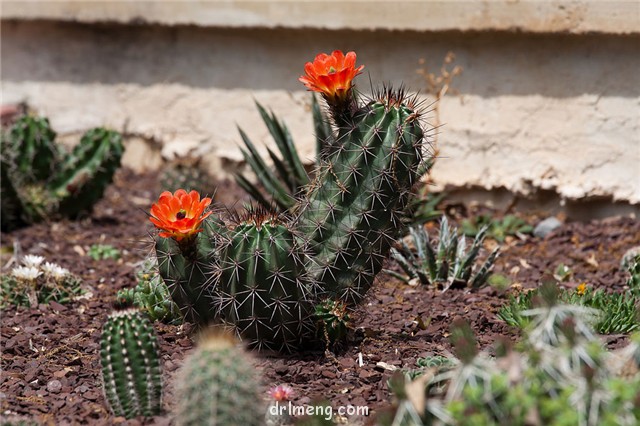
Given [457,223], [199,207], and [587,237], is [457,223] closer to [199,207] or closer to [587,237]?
[587,237]

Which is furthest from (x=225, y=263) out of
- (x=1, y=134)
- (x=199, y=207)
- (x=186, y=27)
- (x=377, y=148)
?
(x=186, y=27)

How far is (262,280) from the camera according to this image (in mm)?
4020

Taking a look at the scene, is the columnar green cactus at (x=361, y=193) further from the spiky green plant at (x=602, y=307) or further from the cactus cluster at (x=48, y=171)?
the cactus cluster at (x=48, y=171)

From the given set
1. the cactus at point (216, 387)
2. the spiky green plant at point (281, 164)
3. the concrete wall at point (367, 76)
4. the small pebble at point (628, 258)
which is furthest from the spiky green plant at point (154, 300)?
the concrete wall at point (367, 76)

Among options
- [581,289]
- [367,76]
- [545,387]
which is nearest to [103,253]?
[367,76]

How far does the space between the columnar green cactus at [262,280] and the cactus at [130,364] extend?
0.57m

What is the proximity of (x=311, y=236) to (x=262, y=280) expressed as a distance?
37 cm

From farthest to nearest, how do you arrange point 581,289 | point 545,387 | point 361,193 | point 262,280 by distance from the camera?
point 581,289
point 361,193
point 262,280
point 545,387

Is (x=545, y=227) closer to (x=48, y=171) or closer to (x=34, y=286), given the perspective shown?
(x=34, y=286)

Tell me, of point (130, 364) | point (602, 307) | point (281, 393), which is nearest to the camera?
point (130, 364)

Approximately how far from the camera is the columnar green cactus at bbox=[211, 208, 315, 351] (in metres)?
3.99

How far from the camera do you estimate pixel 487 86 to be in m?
6.61

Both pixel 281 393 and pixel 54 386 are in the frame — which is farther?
pixel 54 386

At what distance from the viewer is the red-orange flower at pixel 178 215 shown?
12.6ft
